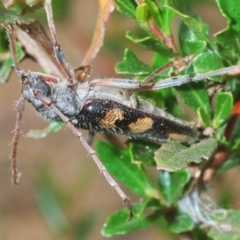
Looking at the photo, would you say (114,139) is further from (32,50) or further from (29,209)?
(29,209)

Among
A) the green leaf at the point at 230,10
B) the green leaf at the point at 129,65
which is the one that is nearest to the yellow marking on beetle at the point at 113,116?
the green leaf at the point at 129,65

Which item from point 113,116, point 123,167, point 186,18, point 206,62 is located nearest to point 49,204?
point 123,167

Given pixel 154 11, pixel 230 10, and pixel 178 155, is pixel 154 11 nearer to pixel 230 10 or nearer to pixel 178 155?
pixel 230 10

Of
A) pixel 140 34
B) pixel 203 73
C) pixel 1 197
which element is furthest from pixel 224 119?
Result: pixel 1 197

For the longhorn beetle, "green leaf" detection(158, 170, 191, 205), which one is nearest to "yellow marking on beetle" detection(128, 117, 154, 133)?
the longhorn beetle

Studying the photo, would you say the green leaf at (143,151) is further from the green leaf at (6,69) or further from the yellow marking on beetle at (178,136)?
the green leaf at (6,69)

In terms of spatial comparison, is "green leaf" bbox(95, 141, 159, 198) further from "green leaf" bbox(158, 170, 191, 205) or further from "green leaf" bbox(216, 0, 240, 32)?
"green leaf" bbox(216, 0, 240, 32)
